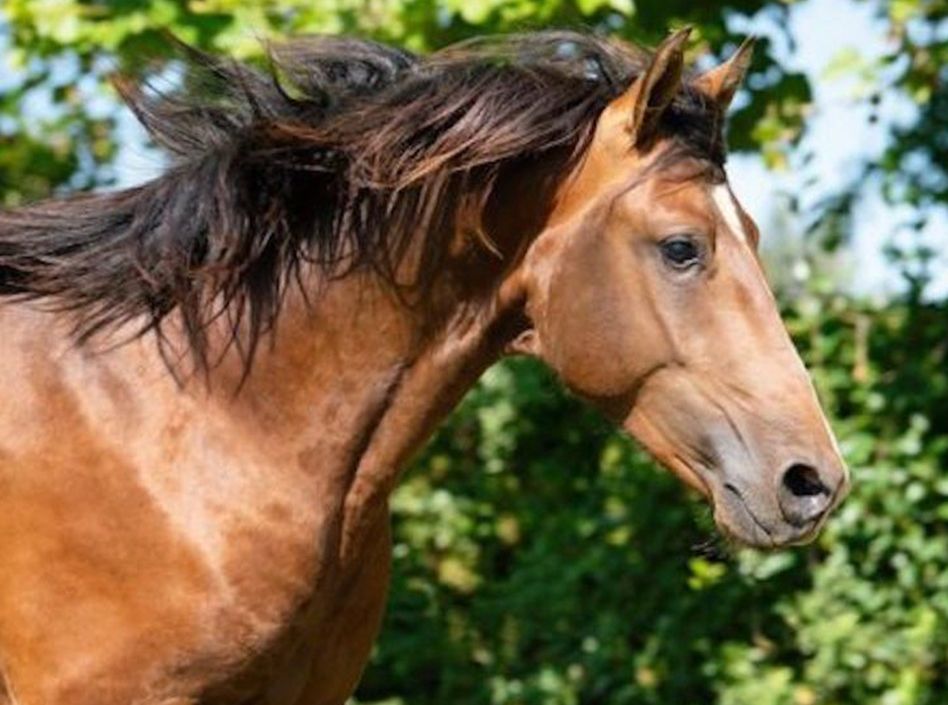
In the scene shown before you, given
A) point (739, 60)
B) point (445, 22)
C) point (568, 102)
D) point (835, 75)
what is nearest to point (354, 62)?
point (568, 102)

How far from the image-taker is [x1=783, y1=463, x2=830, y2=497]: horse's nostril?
3414mm

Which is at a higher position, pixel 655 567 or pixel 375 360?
pixel 375 360

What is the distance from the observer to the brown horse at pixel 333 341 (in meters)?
3.55

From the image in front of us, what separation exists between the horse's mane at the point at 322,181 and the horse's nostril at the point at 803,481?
64 cm

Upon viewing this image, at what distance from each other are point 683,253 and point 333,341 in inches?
26.8

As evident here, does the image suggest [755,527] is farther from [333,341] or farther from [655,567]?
[655,567]

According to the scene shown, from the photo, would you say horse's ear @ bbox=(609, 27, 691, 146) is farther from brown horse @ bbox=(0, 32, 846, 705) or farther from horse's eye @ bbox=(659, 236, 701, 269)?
horse's eye @ bbox=(659, 236, 701, 269)

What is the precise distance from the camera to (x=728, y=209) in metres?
3.63

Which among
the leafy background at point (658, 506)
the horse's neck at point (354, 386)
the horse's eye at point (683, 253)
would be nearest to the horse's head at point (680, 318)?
the horse's eye at point (683, 253)

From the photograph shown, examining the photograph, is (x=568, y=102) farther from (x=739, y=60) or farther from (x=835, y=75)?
(x=835, y=75)

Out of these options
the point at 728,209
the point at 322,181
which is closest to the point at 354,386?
the point at 322,181

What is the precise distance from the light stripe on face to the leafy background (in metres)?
2.36

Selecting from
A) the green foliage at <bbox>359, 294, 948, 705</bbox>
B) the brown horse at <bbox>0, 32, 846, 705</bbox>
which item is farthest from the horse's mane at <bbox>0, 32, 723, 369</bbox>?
the green foliage at <bbox>359, 294, 948, 705</bbox>

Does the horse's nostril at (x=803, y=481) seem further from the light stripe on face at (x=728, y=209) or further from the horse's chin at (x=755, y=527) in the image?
the light stripe on face at (x=728, y=209)
